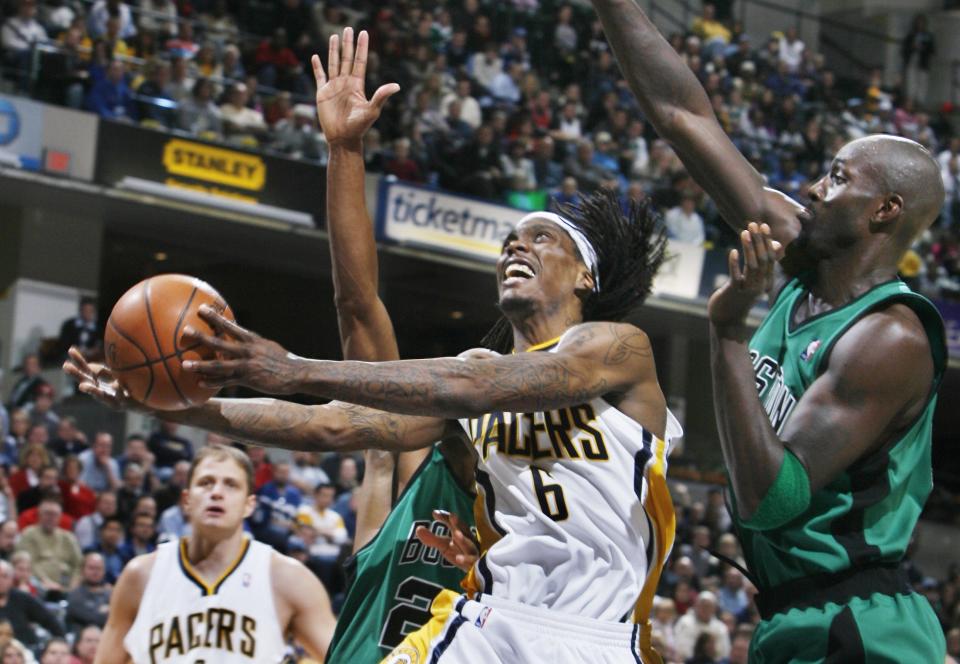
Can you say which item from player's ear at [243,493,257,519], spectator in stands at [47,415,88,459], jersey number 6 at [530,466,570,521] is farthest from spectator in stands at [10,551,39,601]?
jersey number 6 at [530,466,570,521]

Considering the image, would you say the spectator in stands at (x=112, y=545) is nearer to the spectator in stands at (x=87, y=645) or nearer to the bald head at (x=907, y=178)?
the spectator in stands at (x=87, y=645)

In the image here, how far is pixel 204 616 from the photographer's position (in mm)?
5199

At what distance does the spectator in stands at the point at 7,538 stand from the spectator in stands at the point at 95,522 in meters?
0.94

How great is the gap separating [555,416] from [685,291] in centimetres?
1425

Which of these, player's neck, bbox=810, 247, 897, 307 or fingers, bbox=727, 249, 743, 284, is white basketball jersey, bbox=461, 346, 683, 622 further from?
fingers, bbox=727, 249, 743, 284

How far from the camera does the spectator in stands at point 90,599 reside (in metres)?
9.35

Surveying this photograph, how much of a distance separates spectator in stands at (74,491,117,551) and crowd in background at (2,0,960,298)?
4881 millimetres

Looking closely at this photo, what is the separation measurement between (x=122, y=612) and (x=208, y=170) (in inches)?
386

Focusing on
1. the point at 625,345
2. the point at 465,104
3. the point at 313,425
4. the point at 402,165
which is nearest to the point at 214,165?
the point at 402,165

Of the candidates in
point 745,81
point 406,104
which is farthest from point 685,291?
point 745,81

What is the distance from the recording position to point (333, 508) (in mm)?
11898

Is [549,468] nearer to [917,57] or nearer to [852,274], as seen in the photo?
[852,274]

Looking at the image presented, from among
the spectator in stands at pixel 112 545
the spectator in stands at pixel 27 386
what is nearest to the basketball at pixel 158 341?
the spectator in stands at pixel 112 545

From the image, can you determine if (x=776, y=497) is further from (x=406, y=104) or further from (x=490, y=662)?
(x=406, y=104)
